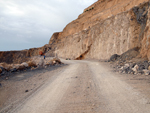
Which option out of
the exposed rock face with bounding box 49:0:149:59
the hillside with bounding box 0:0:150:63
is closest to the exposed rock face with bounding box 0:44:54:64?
the hillside with bounding box 0:0:150:63

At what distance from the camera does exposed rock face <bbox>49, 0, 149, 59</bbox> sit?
13.3 m

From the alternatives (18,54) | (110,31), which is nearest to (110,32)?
(110,31)

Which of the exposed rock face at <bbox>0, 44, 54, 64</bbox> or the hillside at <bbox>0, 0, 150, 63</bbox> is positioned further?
the exposed rock face at <bbox>0, 44, 54, 64</bbox>

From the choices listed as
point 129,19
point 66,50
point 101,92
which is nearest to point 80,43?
point 66,50

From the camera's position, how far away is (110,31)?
1814 cm

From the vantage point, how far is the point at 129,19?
47.8 ft

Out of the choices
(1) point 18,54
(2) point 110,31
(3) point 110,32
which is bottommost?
(1) point 18,54

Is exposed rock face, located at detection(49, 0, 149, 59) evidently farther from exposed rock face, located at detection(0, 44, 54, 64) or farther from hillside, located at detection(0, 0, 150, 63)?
exposed rock face, located at detection(0, 44, 54, 64)

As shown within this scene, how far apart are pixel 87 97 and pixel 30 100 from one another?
1802 mm

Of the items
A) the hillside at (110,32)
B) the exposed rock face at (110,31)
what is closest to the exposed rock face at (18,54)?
the hillside at (110,32)

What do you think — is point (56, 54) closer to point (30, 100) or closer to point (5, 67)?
point (5, 67)

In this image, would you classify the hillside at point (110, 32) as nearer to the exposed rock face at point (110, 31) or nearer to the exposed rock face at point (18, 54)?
the exposed rock face at point (110, 31)

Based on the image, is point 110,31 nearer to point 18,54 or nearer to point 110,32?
point 110,32

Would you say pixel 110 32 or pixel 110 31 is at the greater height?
pixel 110 31
